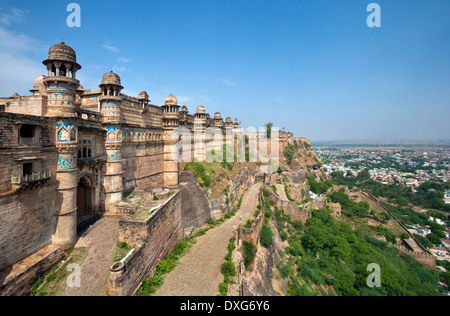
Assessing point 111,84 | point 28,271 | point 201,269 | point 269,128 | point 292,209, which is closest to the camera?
point 28,271

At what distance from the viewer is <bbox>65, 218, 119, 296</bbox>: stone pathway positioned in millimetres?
9242

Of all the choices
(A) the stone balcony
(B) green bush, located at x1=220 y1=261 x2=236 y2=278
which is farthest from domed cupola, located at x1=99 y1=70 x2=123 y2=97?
(B) green bush, located at x1=220 y1=261 x2=236 y2=278

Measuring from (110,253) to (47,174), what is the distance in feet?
16.3

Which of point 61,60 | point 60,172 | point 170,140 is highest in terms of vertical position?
point 61,60

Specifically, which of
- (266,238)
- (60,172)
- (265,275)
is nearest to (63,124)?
(60,172)

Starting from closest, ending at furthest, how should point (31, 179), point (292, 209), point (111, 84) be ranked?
point (31, 179) → point (111, 84) → point (292, 209)

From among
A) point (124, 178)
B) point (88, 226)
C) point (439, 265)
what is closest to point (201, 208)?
point (124, 178)

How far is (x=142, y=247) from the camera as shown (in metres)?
11.1

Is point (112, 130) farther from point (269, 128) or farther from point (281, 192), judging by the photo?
point (269, 128)

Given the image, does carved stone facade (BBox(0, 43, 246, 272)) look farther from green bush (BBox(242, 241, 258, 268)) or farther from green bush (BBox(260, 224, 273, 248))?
green bush (BBox(260, 224, 273, 248))

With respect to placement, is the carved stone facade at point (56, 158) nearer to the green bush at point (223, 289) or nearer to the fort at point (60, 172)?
the fort at point (60, 172)

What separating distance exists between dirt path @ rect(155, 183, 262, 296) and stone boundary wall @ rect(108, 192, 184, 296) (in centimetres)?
130

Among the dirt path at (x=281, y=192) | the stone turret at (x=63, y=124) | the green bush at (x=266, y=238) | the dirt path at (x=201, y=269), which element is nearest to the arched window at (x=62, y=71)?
the stone turret at (x=63, y=124)

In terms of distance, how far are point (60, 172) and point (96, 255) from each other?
15.3 ft
